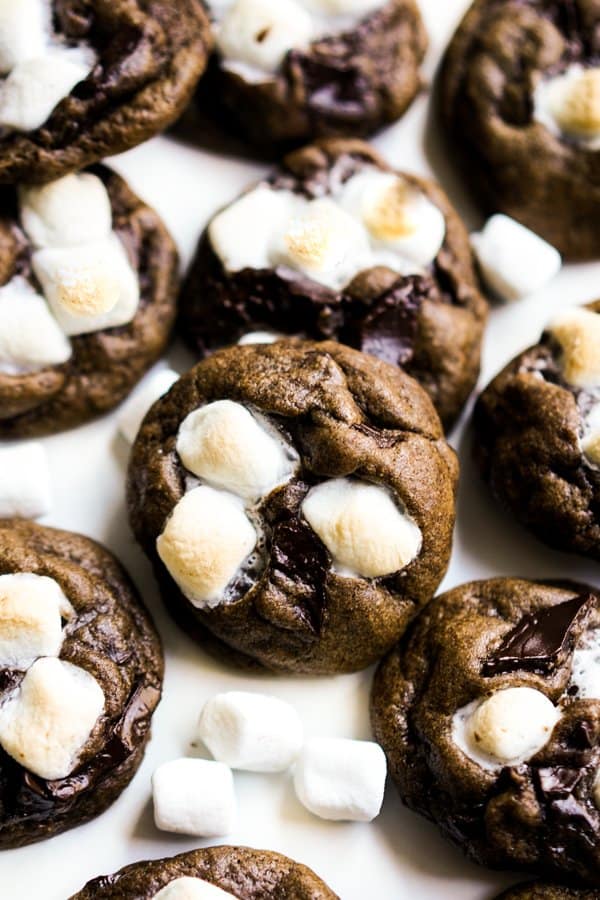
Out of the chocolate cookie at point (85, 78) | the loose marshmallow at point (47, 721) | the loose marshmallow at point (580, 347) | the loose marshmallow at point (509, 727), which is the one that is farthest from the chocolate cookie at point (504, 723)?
the chocolate cookie at point (85, 78)

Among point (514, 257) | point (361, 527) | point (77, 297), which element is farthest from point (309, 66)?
point (361, 527)

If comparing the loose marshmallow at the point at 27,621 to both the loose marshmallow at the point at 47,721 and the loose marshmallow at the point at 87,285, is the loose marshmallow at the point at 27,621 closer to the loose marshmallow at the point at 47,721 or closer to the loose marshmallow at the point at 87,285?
the loose marshmallow at the point at 47,721

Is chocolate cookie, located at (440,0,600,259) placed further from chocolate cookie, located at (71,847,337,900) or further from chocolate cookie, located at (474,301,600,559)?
chocolate cookie, located at (71,847,337,900)

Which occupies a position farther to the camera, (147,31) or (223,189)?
(223,189)

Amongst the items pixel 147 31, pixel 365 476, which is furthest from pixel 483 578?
pixel 147 31

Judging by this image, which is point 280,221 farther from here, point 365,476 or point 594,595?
point 594,595
